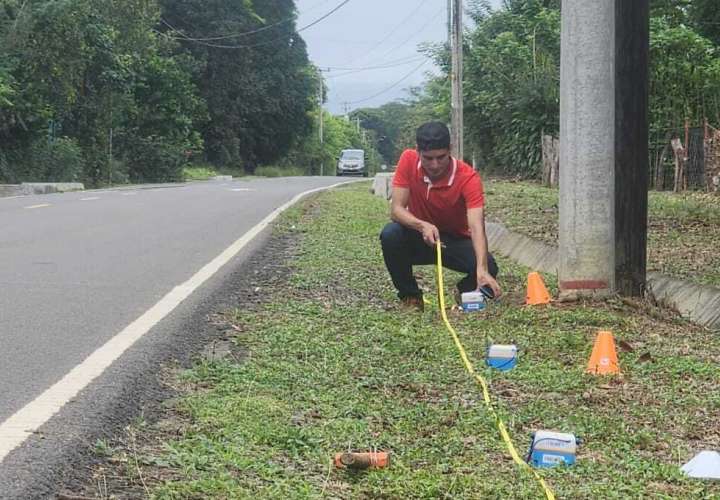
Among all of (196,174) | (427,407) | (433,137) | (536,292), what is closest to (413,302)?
(536,292)

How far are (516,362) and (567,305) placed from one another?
1.60 m

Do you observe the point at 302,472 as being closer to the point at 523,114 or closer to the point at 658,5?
the point at 658,5

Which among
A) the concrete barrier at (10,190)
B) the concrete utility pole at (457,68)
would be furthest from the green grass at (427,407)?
the concrete barrier at (10,190)

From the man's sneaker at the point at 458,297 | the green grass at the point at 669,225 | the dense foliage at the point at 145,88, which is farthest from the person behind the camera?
the dense foliage at the point at 145,88

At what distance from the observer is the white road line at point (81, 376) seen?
140 inches

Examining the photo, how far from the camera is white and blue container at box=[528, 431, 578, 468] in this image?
3.35 metres

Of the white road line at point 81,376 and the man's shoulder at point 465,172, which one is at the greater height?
the man's shoulder at point 465,172

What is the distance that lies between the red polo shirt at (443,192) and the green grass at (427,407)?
26.9 inches

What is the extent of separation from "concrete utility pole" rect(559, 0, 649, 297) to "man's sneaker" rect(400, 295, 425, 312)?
39.8 inches

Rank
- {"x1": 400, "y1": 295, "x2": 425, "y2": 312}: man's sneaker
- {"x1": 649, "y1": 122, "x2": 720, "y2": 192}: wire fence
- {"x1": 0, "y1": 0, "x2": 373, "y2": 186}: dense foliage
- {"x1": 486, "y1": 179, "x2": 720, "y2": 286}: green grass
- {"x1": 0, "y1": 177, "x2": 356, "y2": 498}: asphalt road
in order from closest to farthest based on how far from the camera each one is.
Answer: {"x1": 0, "y1": 177, "x2": 356, "y2": 498}: asphalt road < {"x1": 400, "y1": 295, "x2": 425, "y2": 312}: man's sneaker < {"x1": 486, "y1": 179, "x2": 720, "y2": 286}: green grass < {"x1": 649, "y1": 122, "x2": 720, "y2": 192}: wire fence < {"x1": 0, "y1": 0, "x2": 373, "y2": 186}: dense foliage

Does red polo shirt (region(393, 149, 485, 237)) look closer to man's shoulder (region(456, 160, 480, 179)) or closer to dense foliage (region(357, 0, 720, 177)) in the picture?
man's shoulder (region(456, 160, 480, 179))

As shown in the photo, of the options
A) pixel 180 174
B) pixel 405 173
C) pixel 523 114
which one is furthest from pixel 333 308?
pixel 180 174

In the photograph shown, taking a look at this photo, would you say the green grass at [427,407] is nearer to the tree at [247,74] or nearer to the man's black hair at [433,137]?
the man's black hair at [433,137]

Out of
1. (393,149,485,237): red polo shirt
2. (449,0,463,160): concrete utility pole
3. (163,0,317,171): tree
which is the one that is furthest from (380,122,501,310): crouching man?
(163,0,317,171): tree
